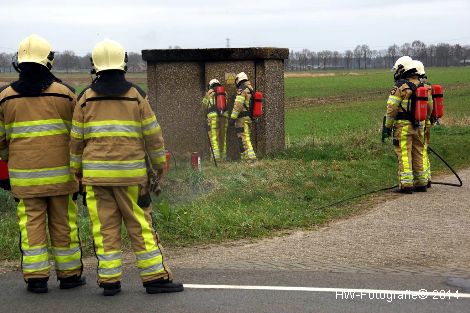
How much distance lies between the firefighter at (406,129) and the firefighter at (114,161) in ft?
20.4

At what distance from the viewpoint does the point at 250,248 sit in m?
8.09

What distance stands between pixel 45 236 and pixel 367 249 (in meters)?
3.25

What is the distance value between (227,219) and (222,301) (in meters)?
2.93

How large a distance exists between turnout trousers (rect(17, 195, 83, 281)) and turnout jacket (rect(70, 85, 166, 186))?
476mm

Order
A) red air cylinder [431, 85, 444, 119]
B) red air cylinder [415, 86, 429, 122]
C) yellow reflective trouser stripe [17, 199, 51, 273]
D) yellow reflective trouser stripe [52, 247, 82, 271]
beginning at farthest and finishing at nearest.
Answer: red air cylinder [431, 85, 444, 119], red air cylinder [415, 86, 429, 122], yellow reflective trouser stripe [52, 247, 82, 271], yellow reflective trouser stripe [17, 199, 51, 273]

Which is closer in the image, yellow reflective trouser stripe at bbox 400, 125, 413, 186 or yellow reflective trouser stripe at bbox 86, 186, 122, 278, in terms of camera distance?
yellow reflective trouser stripe at bbox 86, 186, 122, 278

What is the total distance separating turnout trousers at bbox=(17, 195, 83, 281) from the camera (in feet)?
21.1

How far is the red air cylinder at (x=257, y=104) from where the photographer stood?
1539 cm

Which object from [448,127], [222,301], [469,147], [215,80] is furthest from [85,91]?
[448,127]

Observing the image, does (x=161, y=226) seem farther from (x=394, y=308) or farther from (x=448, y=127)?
(x=448, y=127)

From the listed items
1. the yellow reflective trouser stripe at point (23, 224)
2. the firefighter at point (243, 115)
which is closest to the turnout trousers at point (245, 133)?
the firefighter at point (243, 115)

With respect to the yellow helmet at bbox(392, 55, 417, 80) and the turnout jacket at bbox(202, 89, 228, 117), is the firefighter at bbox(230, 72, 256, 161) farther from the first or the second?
the yellow helmet at bbox(392, 55, 417, 80)

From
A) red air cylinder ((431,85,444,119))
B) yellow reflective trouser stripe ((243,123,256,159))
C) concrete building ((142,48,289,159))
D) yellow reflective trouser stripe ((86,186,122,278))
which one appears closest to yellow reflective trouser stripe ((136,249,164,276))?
yellow reflective trouser stripe ((86,186,122,278))

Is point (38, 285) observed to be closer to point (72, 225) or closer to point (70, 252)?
point (70, 252)
